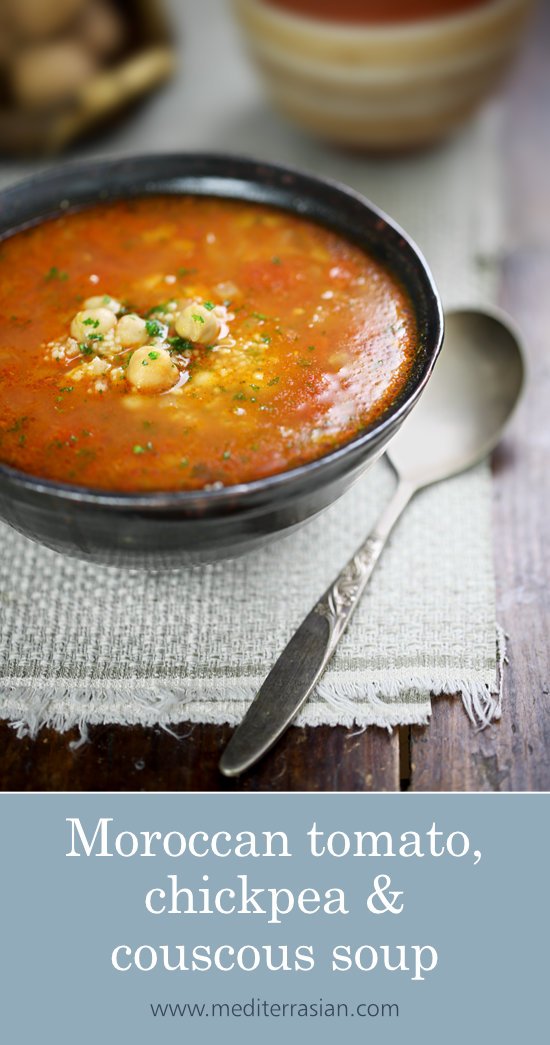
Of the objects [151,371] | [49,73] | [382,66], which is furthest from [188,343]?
[49,73]

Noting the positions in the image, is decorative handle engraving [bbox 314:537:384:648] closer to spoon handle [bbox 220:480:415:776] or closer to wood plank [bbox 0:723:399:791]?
spoon handle [bbox 220:480:415:776]

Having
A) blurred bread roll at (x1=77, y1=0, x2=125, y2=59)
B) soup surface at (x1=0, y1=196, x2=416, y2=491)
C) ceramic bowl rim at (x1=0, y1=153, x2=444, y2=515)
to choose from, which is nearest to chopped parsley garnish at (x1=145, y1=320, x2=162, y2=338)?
soup surface at (x1=0, y1=196, x2=416, y2=491)

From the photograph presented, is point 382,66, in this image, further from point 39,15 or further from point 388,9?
point 39,15

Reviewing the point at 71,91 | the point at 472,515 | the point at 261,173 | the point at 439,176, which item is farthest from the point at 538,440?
the point at 71,91

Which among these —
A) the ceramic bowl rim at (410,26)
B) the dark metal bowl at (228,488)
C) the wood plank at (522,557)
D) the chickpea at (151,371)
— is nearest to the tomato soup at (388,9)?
the ceramic bowl rim at (410,26)

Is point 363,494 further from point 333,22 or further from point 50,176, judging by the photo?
point 333,22

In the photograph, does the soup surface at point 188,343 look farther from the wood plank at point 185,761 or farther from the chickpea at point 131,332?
the wood plank at point 185,761

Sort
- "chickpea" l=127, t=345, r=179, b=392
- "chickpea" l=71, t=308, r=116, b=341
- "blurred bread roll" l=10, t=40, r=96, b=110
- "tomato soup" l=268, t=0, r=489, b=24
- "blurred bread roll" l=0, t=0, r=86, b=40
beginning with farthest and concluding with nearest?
"blurred bread roll" l=10, t=40, r=96, b=110 → "blurred bread roll" l=0, t=0, r=86, b=40 → "tomato soup" l=268, t=0, r=489, b=24 → "chickpea" l=71, t=308, r=116, b=341 → "chickpea" l=127, t=345, r=179, b=392
